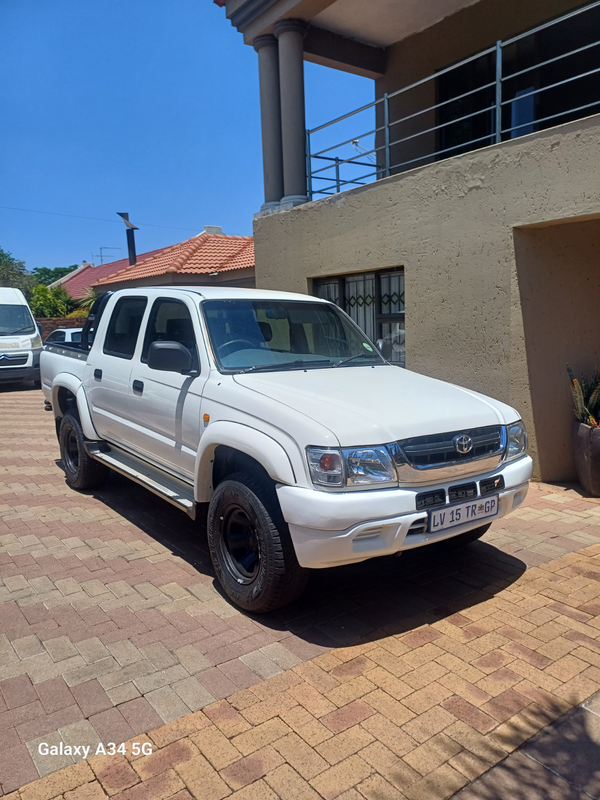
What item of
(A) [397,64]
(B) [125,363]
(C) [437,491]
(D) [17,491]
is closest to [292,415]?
(C) [437,491]

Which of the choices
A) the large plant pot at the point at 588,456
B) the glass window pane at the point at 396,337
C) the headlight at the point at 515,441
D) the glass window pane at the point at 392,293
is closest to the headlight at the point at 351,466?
the headlight at the point at 515,441

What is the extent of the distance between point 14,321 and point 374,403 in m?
14.8

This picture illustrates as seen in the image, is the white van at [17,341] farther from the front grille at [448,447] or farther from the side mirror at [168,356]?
the front grille at [448,447]

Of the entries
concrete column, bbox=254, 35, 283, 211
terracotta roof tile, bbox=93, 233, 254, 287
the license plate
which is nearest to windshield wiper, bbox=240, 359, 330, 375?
the license plate

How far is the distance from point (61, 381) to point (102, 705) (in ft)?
13.6

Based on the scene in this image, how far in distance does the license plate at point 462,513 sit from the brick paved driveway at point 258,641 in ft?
2.05

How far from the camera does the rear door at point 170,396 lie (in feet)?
13.9

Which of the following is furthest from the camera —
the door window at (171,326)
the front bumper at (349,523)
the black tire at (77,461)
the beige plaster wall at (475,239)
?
the black tire at (77,461)

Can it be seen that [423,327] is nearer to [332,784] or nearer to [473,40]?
[473,40]

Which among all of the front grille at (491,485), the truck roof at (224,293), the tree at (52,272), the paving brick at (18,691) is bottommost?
the paving brick at (18,691)

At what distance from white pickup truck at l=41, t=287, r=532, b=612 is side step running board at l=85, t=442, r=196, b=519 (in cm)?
2

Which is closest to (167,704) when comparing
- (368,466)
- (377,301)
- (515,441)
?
(368,466)

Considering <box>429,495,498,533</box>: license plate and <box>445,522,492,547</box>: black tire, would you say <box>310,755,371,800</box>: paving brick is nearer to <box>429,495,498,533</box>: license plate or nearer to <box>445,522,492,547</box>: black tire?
<box>429,495,498,533</box>: license plate

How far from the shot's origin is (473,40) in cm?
909
